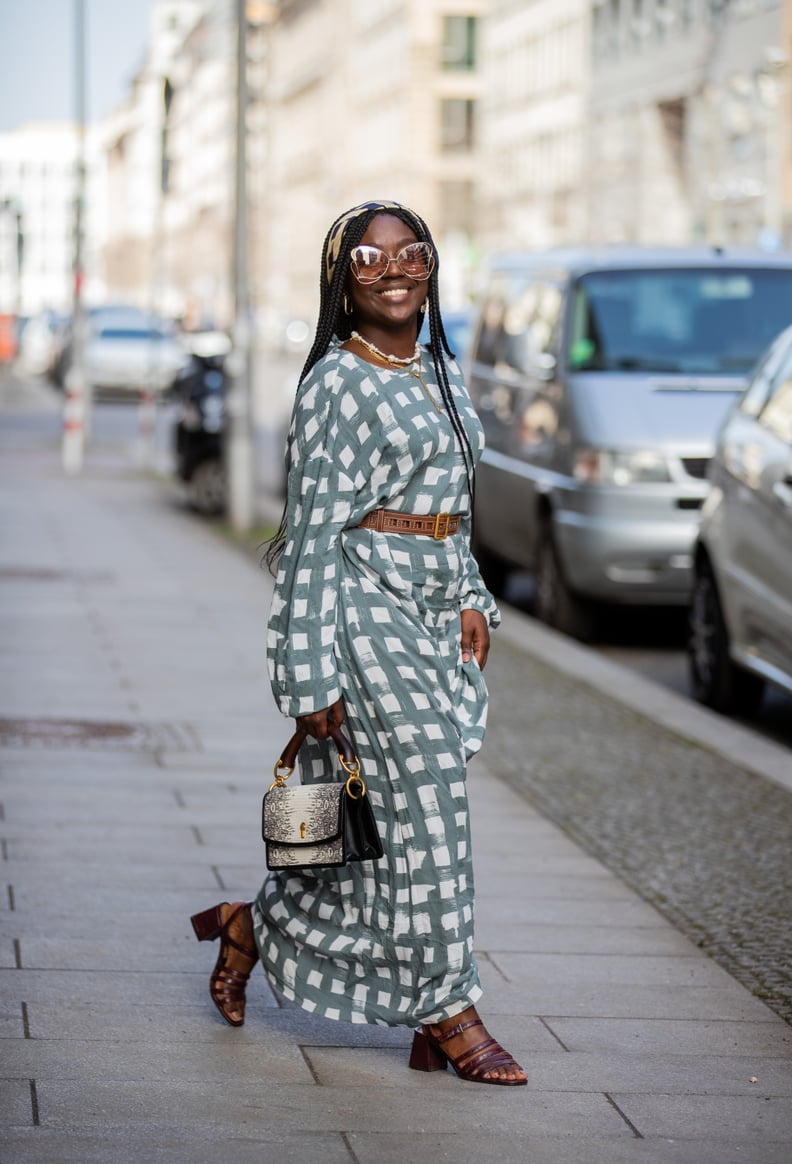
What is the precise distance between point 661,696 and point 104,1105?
229 inches

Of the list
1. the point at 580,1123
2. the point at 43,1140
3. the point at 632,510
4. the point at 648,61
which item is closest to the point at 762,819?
the point at 580,1123

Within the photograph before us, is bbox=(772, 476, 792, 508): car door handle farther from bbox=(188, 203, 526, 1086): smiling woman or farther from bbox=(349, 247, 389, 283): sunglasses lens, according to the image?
bbox=(349, 247, 389, 283): sunglasses lens

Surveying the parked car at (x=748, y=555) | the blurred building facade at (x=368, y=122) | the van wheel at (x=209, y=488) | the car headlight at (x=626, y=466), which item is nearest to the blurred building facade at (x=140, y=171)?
the blurred building facade at (x=368, y=122)

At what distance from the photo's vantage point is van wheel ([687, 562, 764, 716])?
9.55 metres

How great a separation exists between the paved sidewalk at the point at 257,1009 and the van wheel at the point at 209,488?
431 inches

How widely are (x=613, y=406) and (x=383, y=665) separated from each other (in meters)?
A: 7.45

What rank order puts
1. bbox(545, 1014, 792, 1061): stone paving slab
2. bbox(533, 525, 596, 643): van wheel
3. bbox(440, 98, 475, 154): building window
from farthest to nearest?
bbox(440, 98, 475, 154): building window
bbox(533, 525, 596, 643): van wheel
bbox(545, 1014, 792, 1061): stone paving slab

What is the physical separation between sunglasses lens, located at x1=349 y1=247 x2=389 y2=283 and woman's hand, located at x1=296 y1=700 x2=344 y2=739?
826mm

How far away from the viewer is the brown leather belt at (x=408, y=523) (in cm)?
450

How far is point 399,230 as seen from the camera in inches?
179

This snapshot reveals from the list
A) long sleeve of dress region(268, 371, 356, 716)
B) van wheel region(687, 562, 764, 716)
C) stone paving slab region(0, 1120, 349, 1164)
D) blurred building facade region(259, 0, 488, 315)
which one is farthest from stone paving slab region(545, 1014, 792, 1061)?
blurred building facade region(259, 0, 488, 315)

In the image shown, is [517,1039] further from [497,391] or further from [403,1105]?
[497,391]

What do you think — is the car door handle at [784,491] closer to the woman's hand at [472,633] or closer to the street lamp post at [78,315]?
the woman's hand at [472,633]

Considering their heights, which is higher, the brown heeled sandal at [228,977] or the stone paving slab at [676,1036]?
the brown heeled sandal at [228,977]
